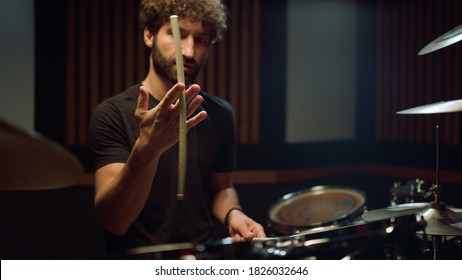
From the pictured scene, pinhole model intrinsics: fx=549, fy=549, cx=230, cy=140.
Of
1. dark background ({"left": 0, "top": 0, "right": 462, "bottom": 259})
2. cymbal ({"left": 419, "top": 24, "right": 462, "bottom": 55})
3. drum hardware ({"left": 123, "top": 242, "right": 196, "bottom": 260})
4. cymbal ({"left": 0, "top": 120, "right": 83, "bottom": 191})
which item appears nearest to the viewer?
cymbal ({"left": 0, "top": 120, "right": 83, "bottom": 191})

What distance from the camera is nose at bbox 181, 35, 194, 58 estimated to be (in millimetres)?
1475

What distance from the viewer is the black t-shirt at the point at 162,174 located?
1479 mm

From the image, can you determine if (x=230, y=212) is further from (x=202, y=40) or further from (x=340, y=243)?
(x=340, y=243)

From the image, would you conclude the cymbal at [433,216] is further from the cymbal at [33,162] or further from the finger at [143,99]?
the cymbal at [33,162]

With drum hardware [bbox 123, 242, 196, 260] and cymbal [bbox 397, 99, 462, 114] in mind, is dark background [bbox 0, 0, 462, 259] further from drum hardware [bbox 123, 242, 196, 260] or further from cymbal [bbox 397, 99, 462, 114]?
drum hardware [bbox 123, 242, 196, 260]

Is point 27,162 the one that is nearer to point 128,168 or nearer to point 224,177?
point 128,168

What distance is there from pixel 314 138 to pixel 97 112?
2.21m

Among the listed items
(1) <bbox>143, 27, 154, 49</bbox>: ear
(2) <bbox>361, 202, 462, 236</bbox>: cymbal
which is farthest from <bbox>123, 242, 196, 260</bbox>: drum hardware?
(1) <bbox>143, 27, 154, 49</bbox>: ear

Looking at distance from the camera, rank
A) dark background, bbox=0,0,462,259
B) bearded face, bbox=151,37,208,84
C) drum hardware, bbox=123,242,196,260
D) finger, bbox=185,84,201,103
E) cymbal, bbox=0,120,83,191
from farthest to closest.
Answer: dark background, bbox=0,0,462,259, bearded face, bbox=151,37,208,84, finger, bbox=185,84,201,103, drum hardware, bbox=123,242,196,260, cymbal, bbox=0,120,83,191

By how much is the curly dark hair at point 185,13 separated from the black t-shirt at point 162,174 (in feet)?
0.71

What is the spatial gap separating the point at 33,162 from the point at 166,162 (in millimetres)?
793

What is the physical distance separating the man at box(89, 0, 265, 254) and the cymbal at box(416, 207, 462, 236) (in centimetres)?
44

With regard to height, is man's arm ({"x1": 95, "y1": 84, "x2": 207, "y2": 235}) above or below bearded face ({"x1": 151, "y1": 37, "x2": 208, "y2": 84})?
below
